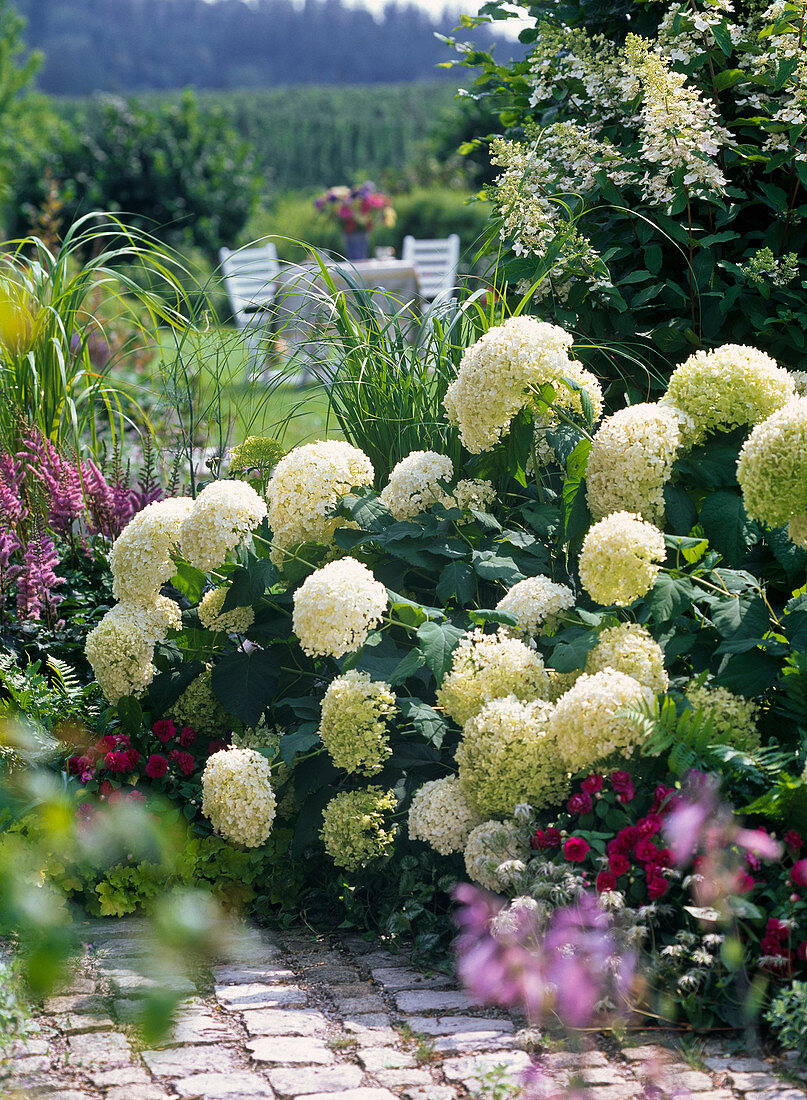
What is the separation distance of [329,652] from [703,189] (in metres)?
1.66

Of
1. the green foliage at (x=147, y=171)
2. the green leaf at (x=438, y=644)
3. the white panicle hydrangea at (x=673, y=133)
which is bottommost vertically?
the green foliage at (x=147, y=171)

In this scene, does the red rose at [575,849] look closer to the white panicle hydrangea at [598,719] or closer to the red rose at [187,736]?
the white panicle hydrangea at [598,719]

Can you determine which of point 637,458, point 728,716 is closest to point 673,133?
point 637,458

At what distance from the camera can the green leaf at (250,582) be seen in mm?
2398

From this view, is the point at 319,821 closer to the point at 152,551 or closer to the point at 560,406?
the point at 152,551

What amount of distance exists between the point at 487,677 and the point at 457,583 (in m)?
0.29

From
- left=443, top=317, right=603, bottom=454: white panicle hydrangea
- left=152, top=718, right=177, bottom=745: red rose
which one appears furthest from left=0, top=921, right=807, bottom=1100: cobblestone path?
left=443, top=317, right=603, bottom=454: white panicle hydrangea

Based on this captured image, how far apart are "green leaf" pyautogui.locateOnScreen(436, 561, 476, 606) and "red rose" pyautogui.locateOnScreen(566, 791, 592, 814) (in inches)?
21.1

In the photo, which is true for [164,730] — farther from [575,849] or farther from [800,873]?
[800,873]

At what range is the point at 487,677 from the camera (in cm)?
215

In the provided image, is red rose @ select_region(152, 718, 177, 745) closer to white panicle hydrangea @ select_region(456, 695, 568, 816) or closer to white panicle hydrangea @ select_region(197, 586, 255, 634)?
white panicle hydrangea @ select_region(197, 586, 255, 634)

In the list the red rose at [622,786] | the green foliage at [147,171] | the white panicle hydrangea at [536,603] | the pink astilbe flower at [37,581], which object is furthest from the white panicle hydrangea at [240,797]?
the green foliage at [147,171]

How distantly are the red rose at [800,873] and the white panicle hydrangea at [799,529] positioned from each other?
0.65 metres

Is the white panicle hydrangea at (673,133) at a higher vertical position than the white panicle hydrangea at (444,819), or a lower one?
higher
